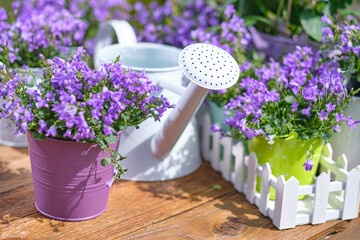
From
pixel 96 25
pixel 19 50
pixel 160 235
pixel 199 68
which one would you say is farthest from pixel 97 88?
pixel 96 25

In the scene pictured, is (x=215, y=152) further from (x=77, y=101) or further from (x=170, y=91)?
(x=77, y=101)

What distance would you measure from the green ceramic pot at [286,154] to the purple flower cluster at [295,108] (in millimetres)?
25

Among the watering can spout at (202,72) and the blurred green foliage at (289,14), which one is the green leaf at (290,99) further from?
the blurred green foliage at (289,14)

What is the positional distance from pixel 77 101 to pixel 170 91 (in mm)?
269

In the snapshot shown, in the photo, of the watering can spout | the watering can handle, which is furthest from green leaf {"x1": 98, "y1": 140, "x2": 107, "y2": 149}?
the watering can handle

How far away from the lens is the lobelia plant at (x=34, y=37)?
3.37ft

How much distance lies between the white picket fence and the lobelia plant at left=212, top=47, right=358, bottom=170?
0.06 metres

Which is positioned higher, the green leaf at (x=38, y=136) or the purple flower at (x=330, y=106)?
the purple flower at (x=330, y=106)

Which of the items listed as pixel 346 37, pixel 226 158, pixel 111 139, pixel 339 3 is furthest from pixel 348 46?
pixel 111 139

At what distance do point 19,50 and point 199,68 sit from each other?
1.64 ft

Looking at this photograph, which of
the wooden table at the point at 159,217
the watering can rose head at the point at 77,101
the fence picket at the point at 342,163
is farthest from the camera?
the fence picket at the point at 342,163

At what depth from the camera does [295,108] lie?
2.85 ft

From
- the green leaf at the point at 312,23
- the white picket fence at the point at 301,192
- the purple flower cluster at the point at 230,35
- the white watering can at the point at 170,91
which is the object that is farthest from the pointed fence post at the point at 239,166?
the green leaf at the point at 312,23

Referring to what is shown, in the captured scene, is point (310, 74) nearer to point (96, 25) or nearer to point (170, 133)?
point (170, 133)
